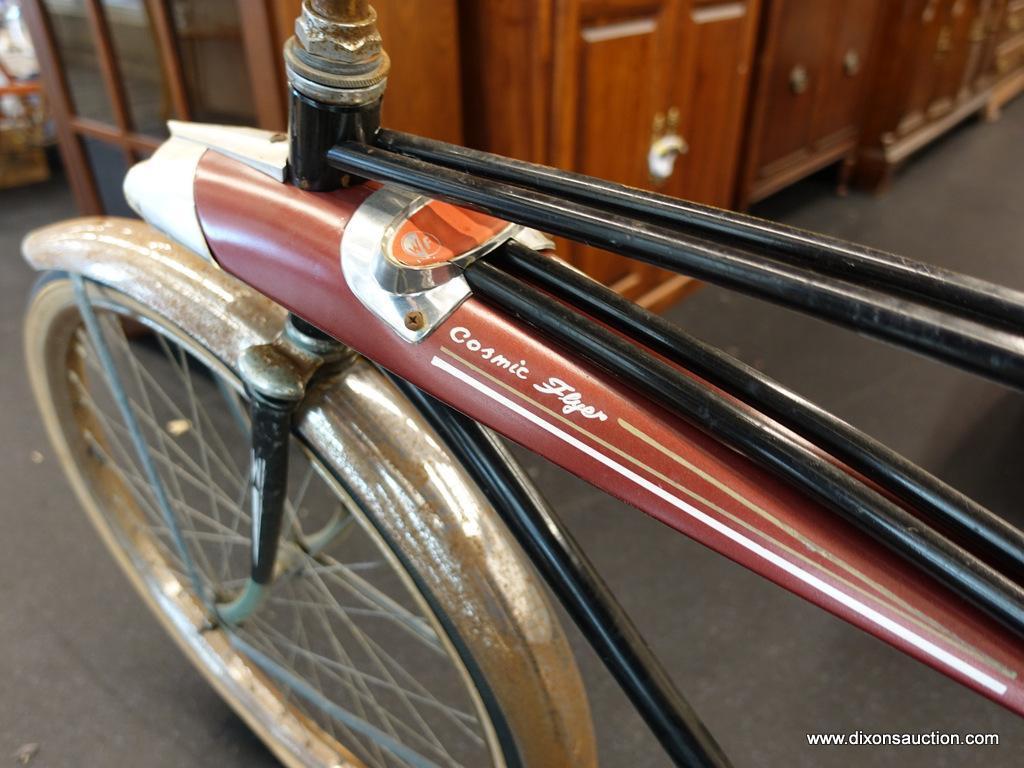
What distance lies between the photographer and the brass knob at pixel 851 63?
2305mm

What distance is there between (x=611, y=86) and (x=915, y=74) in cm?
179

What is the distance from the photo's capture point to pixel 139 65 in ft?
4.25

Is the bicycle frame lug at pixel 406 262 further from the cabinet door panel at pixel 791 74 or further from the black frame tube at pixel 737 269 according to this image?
the cabinet door panel at pixel 791 74

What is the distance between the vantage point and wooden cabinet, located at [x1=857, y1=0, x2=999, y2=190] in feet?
7.87

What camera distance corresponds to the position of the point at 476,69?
1233mm

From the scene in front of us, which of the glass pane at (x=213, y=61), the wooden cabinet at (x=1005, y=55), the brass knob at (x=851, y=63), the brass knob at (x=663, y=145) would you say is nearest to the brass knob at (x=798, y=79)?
the brass knob at (x=851, y=63)

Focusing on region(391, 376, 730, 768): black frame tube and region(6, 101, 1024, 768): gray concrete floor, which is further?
region(6, 101, 1024, 768): gray concrete floor

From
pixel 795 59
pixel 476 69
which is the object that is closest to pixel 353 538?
pixel 476 69

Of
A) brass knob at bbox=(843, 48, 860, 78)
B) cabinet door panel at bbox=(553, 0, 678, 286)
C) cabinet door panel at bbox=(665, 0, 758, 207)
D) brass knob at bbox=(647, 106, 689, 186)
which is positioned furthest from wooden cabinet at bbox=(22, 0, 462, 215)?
brass knob at bbox=(843, 48, 860, 78)

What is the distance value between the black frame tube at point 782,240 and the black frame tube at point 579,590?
16 centimetres

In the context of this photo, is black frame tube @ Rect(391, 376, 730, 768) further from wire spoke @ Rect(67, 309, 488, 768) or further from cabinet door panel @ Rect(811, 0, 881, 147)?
cabinet door panel @ Rect(811, 0, 881, 147)

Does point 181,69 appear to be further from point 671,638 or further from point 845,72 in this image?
point 845,72

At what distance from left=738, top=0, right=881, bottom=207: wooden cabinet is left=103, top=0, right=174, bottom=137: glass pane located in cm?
148

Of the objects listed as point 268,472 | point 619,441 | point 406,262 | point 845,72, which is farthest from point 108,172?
point 845,72
